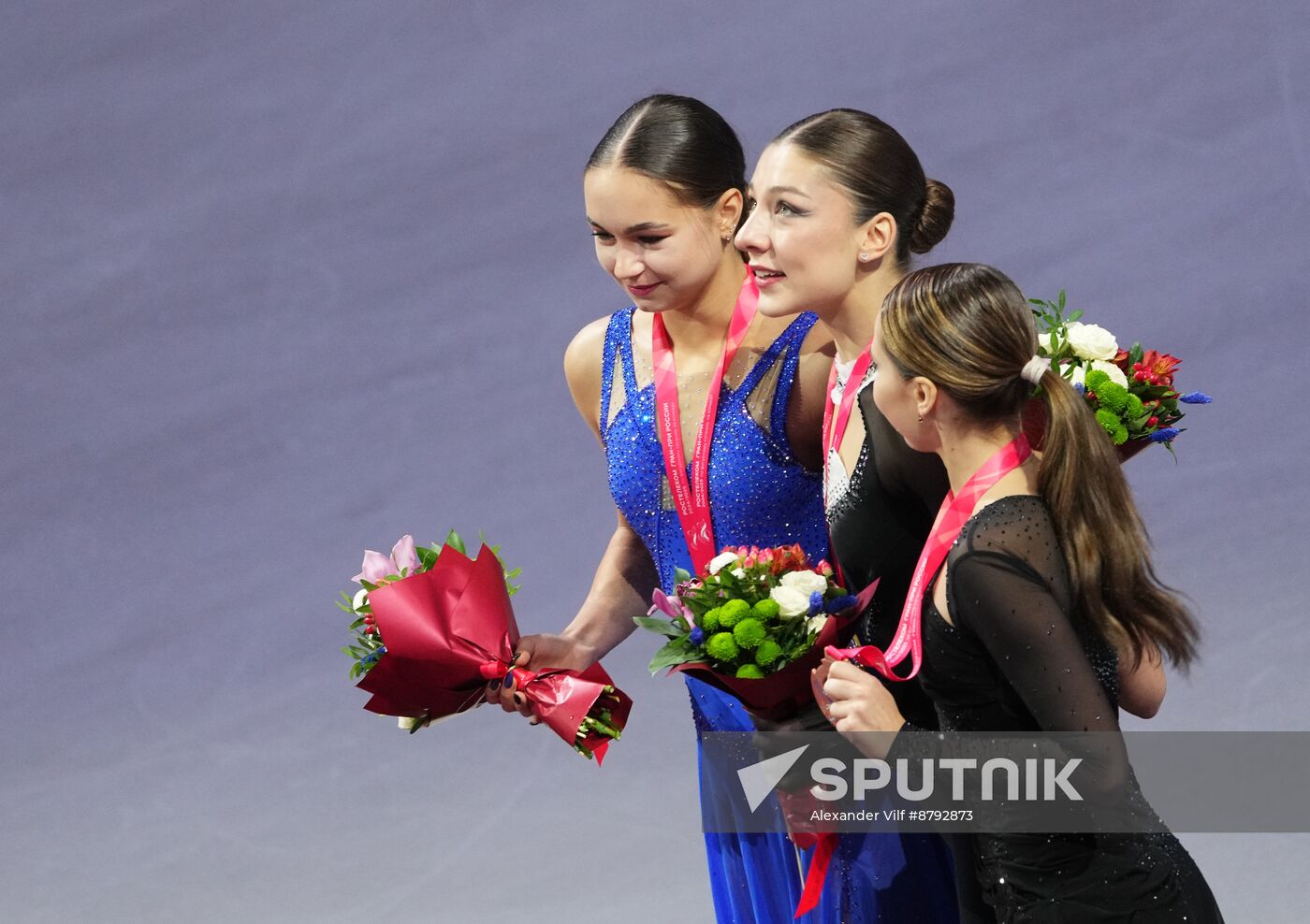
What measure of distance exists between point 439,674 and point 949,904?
985mm

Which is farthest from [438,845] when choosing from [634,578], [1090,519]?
[1090,519]

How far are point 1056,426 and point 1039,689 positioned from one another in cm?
35

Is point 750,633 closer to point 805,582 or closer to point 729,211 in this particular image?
point 805,582

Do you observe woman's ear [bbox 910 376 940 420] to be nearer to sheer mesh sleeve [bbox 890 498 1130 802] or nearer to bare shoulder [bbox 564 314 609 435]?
sheer mesh sleeve [bbox 890 498 1130 802]

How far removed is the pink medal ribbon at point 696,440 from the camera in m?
3.27

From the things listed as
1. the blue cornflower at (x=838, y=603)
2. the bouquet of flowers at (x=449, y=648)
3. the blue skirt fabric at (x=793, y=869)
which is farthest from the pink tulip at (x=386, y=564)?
the blue cornflower at (x=838, y=603)

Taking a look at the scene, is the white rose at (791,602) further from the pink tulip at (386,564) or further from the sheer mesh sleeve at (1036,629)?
the pink tulip at (386,564)

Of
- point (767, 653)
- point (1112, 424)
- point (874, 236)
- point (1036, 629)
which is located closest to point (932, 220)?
point (874, 236)

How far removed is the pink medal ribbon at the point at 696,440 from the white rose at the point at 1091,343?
58 centimetres

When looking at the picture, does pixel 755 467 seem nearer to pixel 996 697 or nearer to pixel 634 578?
pixel 634 578

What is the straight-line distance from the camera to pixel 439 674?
129 inches

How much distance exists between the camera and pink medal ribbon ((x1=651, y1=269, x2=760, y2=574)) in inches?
129

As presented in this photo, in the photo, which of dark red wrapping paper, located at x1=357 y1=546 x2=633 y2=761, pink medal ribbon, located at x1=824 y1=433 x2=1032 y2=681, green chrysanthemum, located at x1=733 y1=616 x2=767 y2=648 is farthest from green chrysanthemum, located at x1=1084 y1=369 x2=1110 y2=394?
dark red wrapping paper, located at x1=357 y1=546 x2=633 y2=761

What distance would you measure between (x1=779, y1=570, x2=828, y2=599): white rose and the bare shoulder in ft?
3.12
